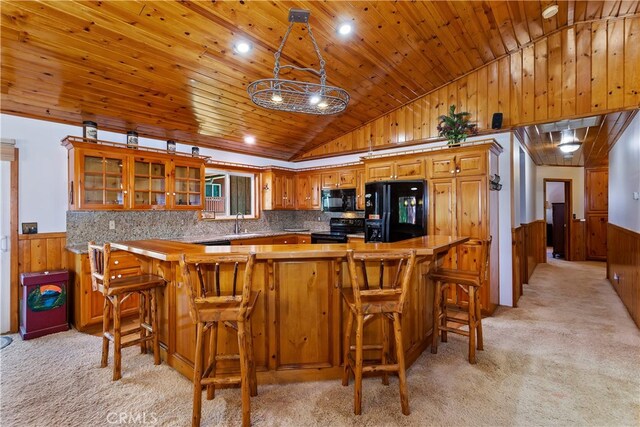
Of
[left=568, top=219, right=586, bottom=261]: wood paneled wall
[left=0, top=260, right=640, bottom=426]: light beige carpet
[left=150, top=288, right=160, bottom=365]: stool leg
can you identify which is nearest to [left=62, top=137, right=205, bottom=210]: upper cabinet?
[left=0, top=260, right=640, bottom=426]: light beige carpet

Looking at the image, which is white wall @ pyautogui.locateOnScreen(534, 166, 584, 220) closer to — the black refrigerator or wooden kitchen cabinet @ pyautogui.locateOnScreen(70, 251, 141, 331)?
the black refrigerator

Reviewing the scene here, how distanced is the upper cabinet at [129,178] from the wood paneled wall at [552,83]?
11.6 ft

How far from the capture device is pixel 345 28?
320 centimetres

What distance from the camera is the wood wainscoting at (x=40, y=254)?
3502mm

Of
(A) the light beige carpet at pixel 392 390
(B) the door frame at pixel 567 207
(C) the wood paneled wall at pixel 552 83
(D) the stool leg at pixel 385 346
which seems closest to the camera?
(A) the light beige carpet at pixel 392 390

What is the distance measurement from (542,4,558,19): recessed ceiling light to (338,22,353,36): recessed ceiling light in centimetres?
219

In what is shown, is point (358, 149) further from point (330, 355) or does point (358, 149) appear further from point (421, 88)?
point (330, 355)

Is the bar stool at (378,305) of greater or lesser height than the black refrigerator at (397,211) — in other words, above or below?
below

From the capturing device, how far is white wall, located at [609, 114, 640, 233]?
365cm

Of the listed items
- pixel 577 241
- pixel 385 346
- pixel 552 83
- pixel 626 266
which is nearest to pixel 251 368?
pixel 385 346

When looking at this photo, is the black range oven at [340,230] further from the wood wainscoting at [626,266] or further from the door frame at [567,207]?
the door frame at [567,207]

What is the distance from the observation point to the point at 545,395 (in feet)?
7.42

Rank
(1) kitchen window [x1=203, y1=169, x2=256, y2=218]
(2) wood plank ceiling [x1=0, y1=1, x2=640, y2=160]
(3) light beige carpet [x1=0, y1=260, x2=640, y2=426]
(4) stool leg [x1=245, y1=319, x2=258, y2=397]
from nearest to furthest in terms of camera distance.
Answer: (3) light beige carpet [x1=0, y1=260, x2=640, y2=426], (4) stool leg [x1=245, y1=319, x2=258, y2=397], (2) wood plank ceiling [x1=0, y1=1, x2=640, y2=160], (1) kitchen window [x1=203, y1=169, x2=256, y2=218]

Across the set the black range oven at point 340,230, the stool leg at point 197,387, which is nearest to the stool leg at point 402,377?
the stool leg at point 197,387
